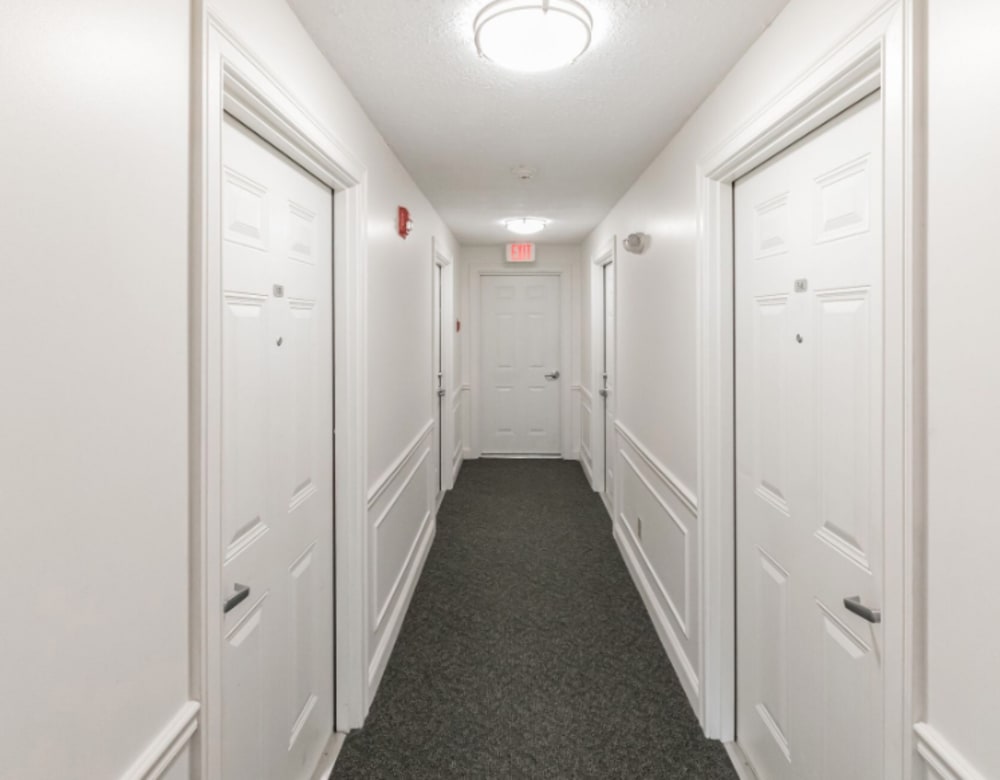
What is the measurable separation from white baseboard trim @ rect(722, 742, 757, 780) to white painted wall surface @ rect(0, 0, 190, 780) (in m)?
1.73

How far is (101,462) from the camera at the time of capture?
80 cm

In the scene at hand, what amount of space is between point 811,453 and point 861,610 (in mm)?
405

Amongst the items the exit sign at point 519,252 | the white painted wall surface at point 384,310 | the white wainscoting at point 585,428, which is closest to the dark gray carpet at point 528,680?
the white painted wall surface at point 384,310

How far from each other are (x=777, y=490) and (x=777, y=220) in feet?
2.58

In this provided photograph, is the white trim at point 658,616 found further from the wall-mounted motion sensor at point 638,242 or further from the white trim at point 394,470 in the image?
the wall-mounted motion sensor at point 638,242

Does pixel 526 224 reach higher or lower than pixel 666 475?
higher

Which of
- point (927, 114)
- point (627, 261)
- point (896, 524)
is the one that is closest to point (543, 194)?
point (627, 261)

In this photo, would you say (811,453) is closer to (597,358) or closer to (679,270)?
(679,270)

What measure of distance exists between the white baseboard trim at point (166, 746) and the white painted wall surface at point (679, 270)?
1680 millimetres

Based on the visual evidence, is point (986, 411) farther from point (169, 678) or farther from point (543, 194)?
point (543, 194)

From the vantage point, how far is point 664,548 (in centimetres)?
263

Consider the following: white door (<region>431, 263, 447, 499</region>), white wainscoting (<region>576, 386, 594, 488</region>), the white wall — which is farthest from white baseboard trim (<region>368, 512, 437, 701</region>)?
the white wall

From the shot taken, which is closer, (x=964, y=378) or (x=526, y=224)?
(x=964, y=378)

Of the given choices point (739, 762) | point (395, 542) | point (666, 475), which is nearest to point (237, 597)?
point (395, 542)
